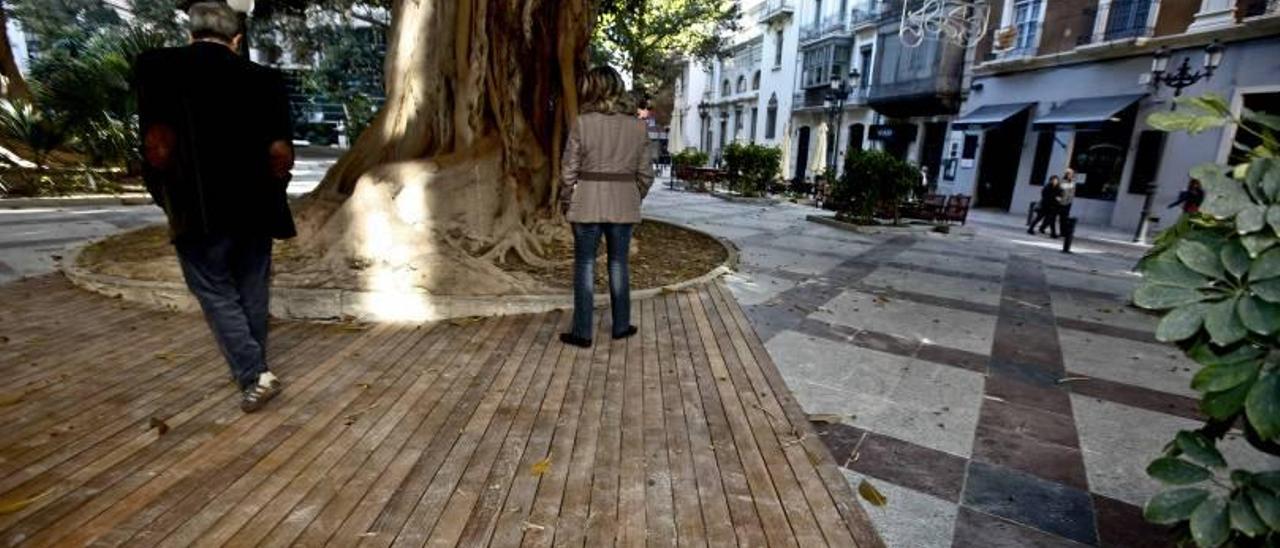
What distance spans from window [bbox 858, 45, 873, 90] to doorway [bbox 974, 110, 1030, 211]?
7.58m

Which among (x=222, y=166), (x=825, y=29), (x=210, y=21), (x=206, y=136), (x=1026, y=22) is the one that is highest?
(x=825, y=29)

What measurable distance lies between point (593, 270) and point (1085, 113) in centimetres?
1883

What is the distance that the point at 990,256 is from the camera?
9289mm

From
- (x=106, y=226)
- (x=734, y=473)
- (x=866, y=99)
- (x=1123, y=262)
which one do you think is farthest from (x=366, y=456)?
(x=866, y=99)

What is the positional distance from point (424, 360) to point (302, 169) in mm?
17487

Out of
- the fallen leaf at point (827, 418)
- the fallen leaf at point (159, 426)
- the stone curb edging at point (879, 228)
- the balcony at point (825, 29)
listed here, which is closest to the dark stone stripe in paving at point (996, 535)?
the fallen leaf at point (827, 418)

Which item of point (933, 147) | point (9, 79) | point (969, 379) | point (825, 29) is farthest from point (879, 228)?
point (825, 29)

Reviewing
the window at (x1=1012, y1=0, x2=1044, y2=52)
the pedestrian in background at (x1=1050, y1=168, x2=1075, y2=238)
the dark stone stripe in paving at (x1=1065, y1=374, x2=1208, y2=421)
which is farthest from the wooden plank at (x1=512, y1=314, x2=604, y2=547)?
the window at (x1=1012, y1=0, x2=1044, y2=52)

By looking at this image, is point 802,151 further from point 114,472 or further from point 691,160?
point 114,472

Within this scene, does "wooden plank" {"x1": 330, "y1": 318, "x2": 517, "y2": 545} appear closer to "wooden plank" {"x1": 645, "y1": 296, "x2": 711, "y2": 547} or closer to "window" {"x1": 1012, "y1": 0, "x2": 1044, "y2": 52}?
"wooden plank" {"x1": 645, "y1": 296, "x2": 711, "y2": 547}

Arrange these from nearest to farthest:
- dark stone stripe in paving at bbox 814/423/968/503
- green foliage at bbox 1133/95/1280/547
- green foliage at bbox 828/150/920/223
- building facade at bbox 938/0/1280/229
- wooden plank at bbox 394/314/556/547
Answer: green foliage at bbox 1133/95/1280/547
wooden plank at bbox 394/314/556/547
dark stone stripe in paving at bbox 814/423/968/503
green foliage at bbox 828/150/920/223
building facade at bbox 938/0/1280/229

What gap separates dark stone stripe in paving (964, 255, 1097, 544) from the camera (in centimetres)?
230

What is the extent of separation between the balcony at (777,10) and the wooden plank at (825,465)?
34534 millimetres

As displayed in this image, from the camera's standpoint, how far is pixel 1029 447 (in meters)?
2.84
